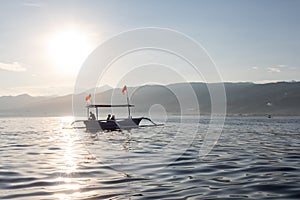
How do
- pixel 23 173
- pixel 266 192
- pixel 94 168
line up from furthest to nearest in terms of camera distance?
pixel 94 168 < pixel 23 173 < pixel 266 192

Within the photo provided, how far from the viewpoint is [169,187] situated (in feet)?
60.3

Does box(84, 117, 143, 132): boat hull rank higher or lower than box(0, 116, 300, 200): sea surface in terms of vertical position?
higher

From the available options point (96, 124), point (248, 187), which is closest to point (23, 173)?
point (248, 187)

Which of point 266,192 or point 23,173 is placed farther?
point 23,173

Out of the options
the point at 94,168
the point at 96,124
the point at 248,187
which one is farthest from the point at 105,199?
the point at 96,124

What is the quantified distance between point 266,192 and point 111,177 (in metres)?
8.68

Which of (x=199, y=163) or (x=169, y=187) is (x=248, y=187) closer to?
(x=169, y=187)

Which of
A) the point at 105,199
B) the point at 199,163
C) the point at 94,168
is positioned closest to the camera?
the point at 105,199

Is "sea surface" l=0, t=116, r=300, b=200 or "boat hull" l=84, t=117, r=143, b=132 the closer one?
"sea surface" l=0, t=116, r=300, b=200

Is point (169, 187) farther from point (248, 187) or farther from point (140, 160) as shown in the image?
point (140, 160)

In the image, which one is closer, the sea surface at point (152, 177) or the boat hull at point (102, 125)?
the sea surface at point (152, 177)

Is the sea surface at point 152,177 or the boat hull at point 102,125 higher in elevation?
the boat hull at point 102,125

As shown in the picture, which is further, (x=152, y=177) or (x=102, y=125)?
(x=102, y=125)

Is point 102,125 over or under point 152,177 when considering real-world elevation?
over
